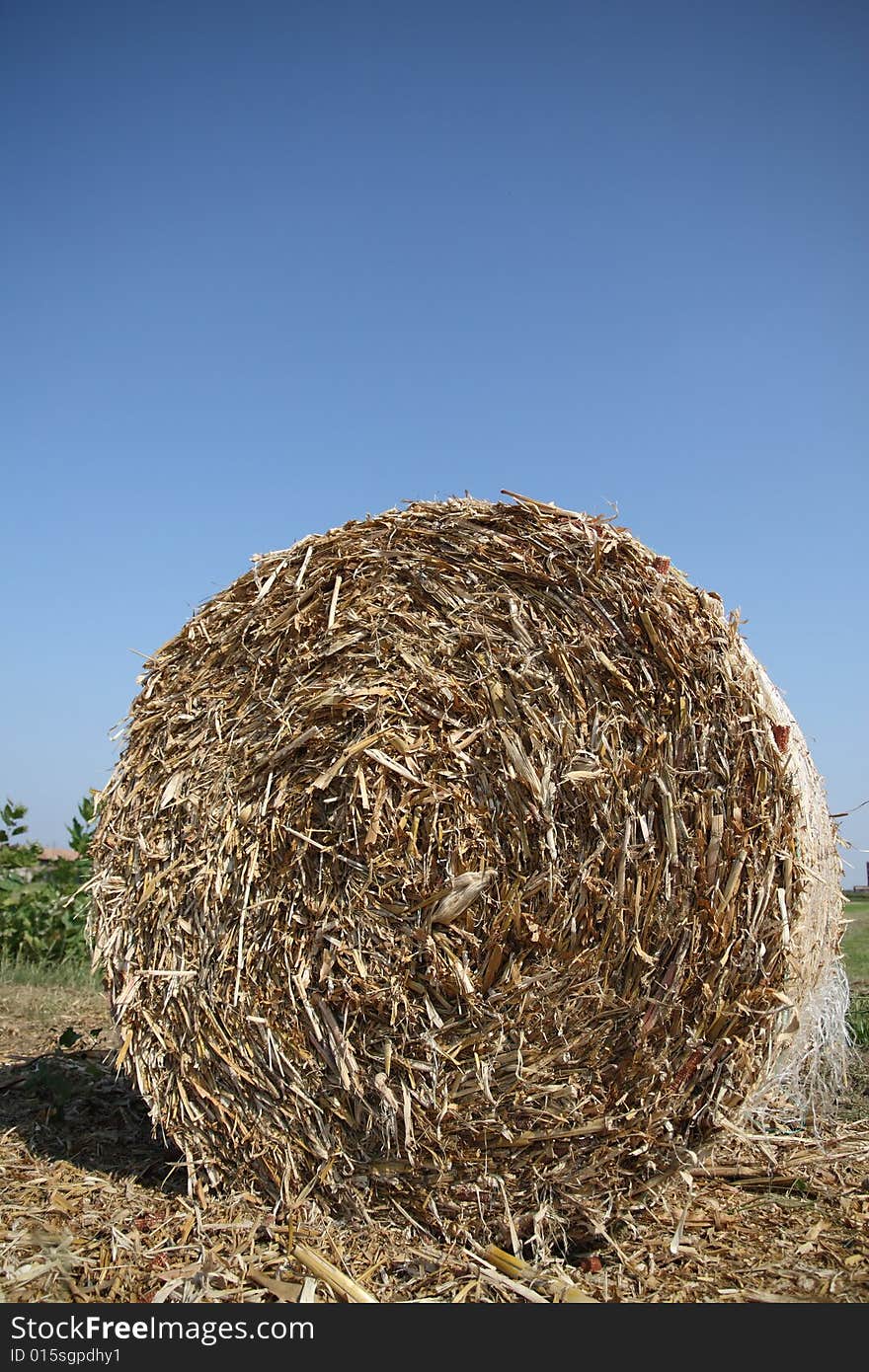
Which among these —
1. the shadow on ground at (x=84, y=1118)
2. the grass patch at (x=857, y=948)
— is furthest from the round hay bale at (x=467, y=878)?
the grass patch at (x=857, y=948)

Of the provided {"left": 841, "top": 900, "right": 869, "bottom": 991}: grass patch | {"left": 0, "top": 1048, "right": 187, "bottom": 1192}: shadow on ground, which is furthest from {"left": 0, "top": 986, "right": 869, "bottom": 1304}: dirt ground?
{"left": 841, "top": 900, "right": 869, "bottom": 991}: grass patch

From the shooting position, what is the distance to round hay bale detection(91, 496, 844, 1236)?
11.3ft

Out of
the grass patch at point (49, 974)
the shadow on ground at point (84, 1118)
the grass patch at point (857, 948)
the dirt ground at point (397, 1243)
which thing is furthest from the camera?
the grass patch at point (49, 974)

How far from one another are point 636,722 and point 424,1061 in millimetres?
1392

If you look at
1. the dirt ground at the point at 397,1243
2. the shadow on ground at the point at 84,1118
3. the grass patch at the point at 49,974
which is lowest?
the dirt ground at the point at 397,1243

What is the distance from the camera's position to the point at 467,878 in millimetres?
3586

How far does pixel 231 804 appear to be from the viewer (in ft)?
13.0

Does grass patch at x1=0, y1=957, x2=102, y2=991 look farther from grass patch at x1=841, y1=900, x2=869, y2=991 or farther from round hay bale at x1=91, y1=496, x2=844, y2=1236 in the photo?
grass patch at x1=841, y1=900, x2=869, y2=991

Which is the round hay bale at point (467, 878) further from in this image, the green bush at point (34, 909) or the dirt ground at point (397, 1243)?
the green bush at point (34, 909)

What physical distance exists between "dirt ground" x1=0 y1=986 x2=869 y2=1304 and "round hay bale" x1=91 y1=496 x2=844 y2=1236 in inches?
6.0

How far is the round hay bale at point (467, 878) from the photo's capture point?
344 cm

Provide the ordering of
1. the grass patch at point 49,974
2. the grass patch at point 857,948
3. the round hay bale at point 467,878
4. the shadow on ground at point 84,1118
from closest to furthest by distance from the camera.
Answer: the round hay bale at point 467,878, the shadow on ground at point 84,1118, the grass patch at point 857,948, the grass patch at point 49,974

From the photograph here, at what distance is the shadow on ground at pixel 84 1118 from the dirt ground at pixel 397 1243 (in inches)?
0.6

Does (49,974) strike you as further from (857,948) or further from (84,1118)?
(857,948)
